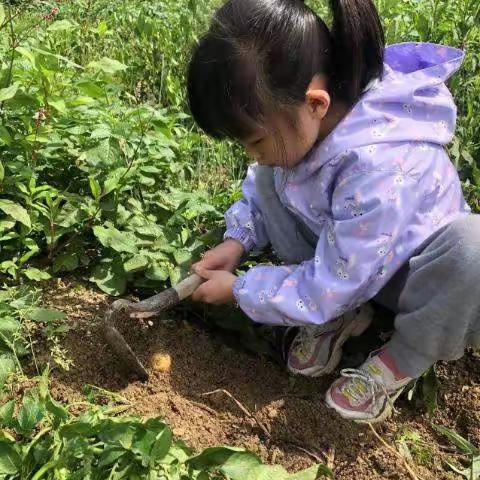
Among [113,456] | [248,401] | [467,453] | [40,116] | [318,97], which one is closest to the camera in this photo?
[113,456]

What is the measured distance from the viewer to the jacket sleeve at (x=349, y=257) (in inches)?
61.0

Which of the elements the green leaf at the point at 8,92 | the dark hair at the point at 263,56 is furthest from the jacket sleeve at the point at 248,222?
the green leaf at the point at 8,92

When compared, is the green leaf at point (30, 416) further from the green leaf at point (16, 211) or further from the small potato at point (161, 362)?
the green leaf at point (16, 211)

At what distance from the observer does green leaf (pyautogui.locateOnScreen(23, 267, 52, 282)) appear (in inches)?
73.2

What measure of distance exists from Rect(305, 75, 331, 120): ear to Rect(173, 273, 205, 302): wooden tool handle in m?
0.57

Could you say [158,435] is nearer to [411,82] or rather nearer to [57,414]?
[57,414]

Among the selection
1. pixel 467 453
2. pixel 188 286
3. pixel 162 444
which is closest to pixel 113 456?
pixel 162 444

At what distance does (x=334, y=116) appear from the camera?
166 centimetres

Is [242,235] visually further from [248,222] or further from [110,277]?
[110,277]

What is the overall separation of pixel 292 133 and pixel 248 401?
27.5 inches

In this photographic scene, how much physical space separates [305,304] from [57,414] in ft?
2.05

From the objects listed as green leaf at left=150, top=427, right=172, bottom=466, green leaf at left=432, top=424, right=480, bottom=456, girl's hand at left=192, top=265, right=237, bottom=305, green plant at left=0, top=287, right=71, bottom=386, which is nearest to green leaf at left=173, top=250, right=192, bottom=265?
girl's hand at left=192, top=265, right=237, bottom=305

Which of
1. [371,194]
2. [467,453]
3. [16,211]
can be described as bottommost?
[467,453]

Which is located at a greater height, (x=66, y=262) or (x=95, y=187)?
(x=95, y=187)
